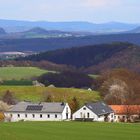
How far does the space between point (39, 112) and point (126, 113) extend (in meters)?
→ 10.3

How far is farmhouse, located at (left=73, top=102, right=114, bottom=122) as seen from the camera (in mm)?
68688

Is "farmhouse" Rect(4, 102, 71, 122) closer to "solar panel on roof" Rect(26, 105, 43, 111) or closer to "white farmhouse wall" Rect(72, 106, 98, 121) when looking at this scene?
"solar panel on roof" Rect(26, 105, 43, 111)

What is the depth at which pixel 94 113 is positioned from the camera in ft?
225

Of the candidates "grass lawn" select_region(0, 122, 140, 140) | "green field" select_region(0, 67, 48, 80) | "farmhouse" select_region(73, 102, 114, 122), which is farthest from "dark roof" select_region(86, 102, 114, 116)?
"green field" select_region(0, 67, 48, 80)

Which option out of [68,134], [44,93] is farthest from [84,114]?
[68,134]

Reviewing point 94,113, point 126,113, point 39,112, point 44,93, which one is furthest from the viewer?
point 44,93

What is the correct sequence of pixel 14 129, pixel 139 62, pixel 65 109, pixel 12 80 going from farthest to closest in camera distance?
1. pixel 139 62
2. pixel 12 80
3. pixel 65 109
4. pixel 14 129

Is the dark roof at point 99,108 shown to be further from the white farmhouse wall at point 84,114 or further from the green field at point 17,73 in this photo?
the green field at point 17,73

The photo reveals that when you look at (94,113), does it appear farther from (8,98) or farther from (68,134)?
(68,134)

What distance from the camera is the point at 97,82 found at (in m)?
111

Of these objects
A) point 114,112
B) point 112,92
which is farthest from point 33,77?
point 114,112

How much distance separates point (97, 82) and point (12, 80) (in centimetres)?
2111

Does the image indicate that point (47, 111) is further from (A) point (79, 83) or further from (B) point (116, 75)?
(A) point (79, 83)

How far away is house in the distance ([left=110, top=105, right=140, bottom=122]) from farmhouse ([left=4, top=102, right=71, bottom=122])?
628cm
